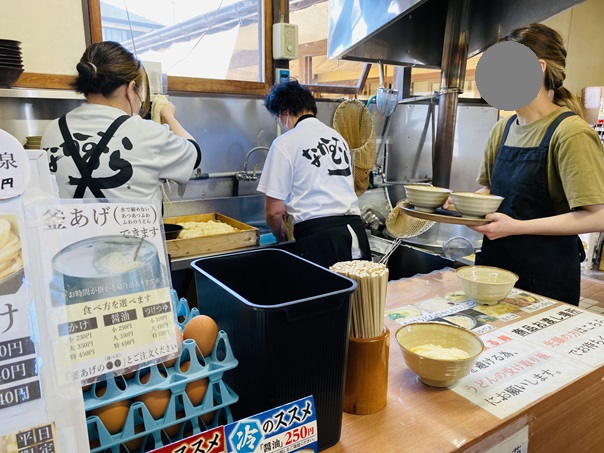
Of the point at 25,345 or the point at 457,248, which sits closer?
the point at 25,345

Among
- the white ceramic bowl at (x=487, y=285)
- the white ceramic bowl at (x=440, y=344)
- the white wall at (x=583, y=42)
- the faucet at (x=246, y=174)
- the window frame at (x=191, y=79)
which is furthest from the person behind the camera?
the white wall at (x=583, y=42)

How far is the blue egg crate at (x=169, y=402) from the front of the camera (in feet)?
2.03

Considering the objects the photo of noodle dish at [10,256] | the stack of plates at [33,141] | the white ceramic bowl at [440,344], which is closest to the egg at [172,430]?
the photo of noodle dish at [10,256]

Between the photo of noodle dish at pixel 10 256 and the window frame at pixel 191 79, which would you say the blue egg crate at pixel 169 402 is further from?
the window frame at pixel 191 79

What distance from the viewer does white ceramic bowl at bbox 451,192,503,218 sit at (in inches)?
57.2

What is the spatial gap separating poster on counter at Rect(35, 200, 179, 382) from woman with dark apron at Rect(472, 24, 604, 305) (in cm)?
128

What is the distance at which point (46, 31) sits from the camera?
2.42m

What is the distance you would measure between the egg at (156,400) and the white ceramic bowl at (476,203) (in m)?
1.16

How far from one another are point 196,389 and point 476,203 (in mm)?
1134

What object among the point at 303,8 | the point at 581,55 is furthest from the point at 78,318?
the point at 581,55

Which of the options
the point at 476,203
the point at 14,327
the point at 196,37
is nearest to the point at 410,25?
the point at 196,37

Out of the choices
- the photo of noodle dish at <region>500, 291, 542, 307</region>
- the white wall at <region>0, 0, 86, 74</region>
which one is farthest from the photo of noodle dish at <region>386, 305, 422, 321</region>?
the white wall at <region>0, 0, 86, 74</region>

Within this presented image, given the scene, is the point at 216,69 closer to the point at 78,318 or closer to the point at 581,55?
the point at 78,318

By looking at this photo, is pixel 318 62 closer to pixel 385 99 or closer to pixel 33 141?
pixel 385 99
